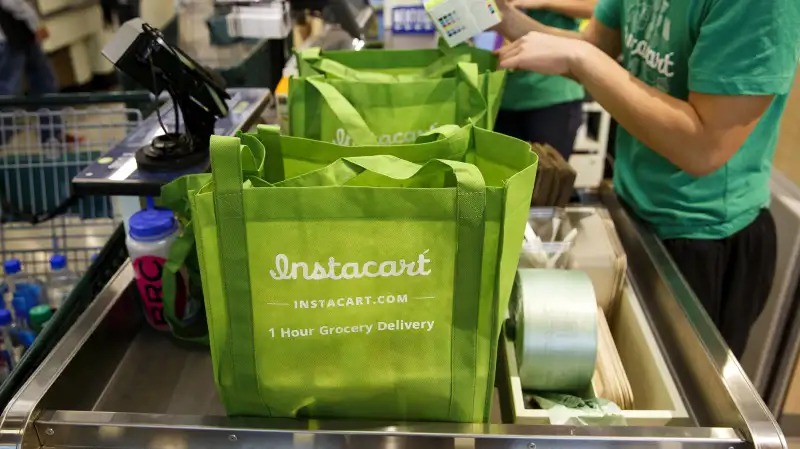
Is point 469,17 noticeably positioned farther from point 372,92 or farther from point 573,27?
point 573,27

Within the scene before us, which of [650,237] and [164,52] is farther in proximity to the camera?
[650,237]

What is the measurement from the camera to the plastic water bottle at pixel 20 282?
1679mm

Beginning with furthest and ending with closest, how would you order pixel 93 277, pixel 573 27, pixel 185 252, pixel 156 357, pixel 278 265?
pixel 573 27
pixel 93 277
pixel 156 357
pixel 185 252
pixel 278 265

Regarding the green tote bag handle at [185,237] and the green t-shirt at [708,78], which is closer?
the green tote bag handle at [185,237]

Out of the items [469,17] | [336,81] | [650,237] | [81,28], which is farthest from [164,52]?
[81,28]

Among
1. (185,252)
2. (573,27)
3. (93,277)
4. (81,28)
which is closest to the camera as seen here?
(185,252)

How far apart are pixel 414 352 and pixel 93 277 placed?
0.77 metres

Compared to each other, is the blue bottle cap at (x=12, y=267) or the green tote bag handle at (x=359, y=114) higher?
the green tote bag handle at (x=359, y=114)

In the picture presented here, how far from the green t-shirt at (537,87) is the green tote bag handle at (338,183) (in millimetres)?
1093

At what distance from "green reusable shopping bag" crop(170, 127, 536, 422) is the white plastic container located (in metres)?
0.33

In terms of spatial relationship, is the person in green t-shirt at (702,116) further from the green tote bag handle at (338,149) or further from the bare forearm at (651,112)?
the green tote bag handle at (338,149)

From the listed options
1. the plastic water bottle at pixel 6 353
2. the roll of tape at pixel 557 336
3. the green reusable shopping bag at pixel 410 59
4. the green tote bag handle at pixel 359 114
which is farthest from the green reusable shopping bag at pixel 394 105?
the plastic water bottle at pixel 6 353

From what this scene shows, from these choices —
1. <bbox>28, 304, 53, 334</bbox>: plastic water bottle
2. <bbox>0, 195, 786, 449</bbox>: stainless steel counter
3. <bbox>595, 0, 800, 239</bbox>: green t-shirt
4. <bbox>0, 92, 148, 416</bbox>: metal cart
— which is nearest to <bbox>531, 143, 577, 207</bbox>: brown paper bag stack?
<bbox>595, 0, 800, 239</bbox>: green t-shirt

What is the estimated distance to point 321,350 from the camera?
832mm
